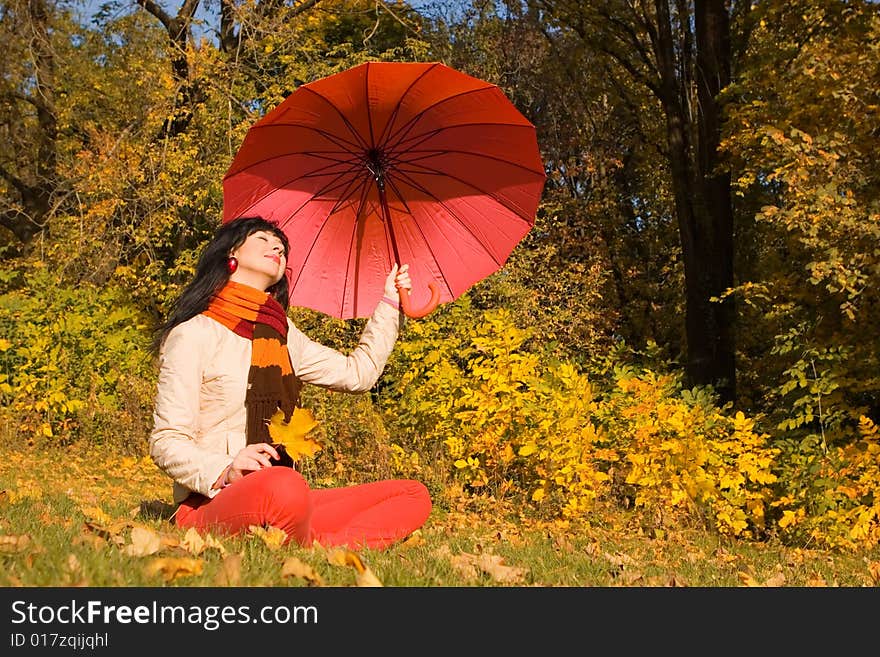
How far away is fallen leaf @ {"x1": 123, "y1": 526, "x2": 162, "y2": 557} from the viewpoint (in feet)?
10.2

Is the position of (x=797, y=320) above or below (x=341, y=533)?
above

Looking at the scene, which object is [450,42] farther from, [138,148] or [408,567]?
[408,567]

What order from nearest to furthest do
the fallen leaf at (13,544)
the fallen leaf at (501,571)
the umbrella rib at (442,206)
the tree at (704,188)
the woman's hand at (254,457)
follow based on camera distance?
the fallen leaf at (13,544)
the fallen leaf at (501,571)
the woman's hand at (254,457)
the umbrella rib at (442,206)
the tree at (704,188)

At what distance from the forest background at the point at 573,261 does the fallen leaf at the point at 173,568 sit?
9.69 feet

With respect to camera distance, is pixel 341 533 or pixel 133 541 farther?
pixel 341 533

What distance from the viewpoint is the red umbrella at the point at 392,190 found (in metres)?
4.26

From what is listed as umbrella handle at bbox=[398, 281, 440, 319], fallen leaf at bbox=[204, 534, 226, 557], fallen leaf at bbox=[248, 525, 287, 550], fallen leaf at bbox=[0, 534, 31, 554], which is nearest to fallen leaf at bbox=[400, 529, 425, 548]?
fallen leaf at bbox=[248, 525, 287, 550]

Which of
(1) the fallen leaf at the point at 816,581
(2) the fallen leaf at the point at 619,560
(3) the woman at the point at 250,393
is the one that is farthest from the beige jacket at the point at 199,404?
(1) the fallen leaf at the point at 816,581

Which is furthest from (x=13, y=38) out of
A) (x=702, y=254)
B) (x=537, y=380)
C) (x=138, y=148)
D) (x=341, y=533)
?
(x=341, y=533)

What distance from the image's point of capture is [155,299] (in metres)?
14.2

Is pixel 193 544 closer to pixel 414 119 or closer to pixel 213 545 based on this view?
pixel 213 545

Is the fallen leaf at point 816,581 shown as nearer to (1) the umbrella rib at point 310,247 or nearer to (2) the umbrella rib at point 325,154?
(1) the umbrella rib at point 310,247
